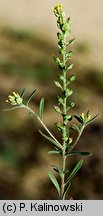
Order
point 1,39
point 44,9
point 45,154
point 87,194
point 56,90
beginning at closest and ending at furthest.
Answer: point 87,194
point 45,154
point 56,90
point 1,39
point 44,9

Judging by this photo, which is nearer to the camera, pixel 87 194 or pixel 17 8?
pixel 87 194

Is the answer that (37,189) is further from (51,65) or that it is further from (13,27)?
(13,27)

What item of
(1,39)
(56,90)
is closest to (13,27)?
(1,39)

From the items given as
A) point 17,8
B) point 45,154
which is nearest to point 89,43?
point 17,8

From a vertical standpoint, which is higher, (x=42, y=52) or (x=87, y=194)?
(x=42, y=52)

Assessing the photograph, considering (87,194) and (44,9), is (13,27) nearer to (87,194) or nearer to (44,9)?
(44,9)

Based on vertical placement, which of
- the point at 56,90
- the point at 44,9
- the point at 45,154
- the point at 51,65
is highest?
the point at 44,9

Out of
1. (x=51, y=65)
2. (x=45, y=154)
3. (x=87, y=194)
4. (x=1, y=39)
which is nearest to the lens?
(x=87, y=194)
